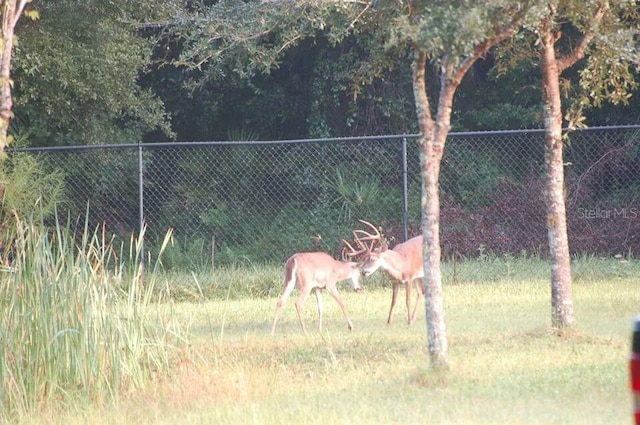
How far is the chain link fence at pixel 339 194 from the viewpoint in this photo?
17.0m

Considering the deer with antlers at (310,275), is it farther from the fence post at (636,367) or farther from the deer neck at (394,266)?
the fence post at (636,367)

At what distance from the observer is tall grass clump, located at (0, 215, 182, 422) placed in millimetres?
7234

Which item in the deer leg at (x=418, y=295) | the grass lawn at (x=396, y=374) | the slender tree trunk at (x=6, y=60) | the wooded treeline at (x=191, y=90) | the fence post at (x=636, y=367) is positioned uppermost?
the wooded treeline at (x=191, y=90)

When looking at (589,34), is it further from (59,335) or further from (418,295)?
(59,335)

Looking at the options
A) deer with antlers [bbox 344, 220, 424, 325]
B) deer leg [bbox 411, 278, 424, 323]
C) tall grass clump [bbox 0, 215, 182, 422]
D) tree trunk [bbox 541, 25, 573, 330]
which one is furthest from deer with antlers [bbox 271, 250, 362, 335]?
tall grass clump [bbox 0, 215, 182, 422]

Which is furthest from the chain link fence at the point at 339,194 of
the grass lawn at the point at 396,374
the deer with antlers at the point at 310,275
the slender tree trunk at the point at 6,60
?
the slender tree trunk at the point at 6,60

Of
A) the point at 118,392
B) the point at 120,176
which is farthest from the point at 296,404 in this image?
the point at 120,176

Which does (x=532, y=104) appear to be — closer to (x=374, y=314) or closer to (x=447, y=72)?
(x=374, y=314)

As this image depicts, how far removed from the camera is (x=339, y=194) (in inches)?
730

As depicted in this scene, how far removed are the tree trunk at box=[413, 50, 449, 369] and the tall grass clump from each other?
2016 mm

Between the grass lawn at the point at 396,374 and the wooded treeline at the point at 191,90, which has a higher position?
the wooded treeline at the point at 191,90

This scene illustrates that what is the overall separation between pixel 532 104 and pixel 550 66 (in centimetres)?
1064

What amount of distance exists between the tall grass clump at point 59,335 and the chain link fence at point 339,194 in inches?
327

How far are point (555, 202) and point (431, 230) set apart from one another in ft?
6.36
